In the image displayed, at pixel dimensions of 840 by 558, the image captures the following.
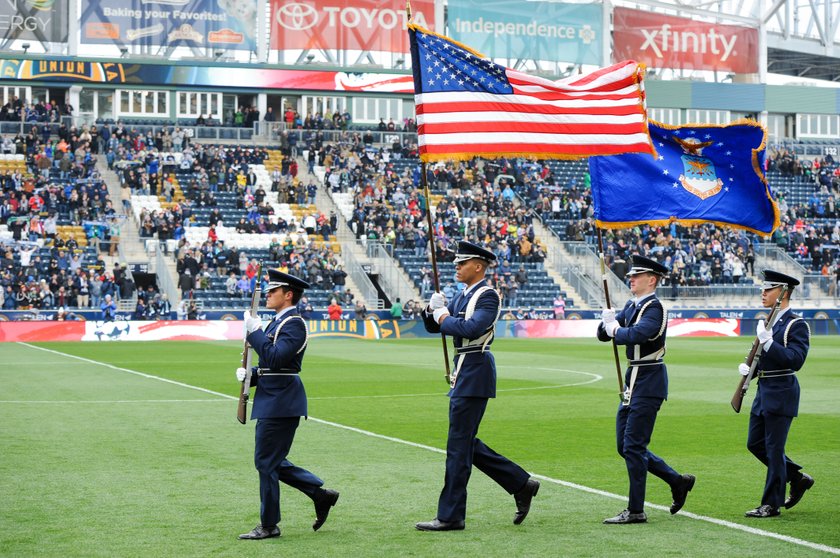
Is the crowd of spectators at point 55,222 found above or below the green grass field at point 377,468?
above

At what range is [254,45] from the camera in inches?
2357

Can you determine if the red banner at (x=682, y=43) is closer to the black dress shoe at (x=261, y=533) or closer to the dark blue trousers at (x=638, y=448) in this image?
the dark blue trousers at (x=638, y=448)

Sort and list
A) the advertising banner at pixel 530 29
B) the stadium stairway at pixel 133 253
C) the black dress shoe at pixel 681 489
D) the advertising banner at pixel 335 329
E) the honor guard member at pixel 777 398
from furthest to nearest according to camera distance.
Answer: the advertising banner at pixel 530 29, the stadium stairway at pixel 133 253, the advertising banner at pixel 335 329, the honor guard member at pixel 777 398, the black dress shoe at pixel 681 489

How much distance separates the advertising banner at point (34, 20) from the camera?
56.3 meters

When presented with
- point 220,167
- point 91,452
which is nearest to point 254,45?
point 220,167

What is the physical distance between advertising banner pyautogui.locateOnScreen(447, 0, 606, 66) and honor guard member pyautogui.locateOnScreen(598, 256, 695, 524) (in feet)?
169

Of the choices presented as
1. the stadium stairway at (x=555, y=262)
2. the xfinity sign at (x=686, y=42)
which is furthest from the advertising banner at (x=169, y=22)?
the xfinity sign at (x=686, y=42)

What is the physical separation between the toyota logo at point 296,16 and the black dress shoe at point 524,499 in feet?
171

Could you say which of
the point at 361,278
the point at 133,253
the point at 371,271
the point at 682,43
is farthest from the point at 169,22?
the point at 682,43

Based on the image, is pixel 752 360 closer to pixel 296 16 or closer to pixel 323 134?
pixel 323 134

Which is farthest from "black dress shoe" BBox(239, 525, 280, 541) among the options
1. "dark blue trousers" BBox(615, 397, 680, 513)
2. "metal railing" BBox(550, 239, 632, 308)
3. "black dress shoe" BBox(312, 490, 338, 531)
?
"metal railing" BBox(550, 239, 632, 308)

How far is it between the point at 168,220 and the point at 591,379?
1026 inches

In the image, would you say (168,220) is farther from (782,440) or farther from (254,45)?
(782,440)

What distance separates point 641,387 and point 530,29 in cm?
5476
